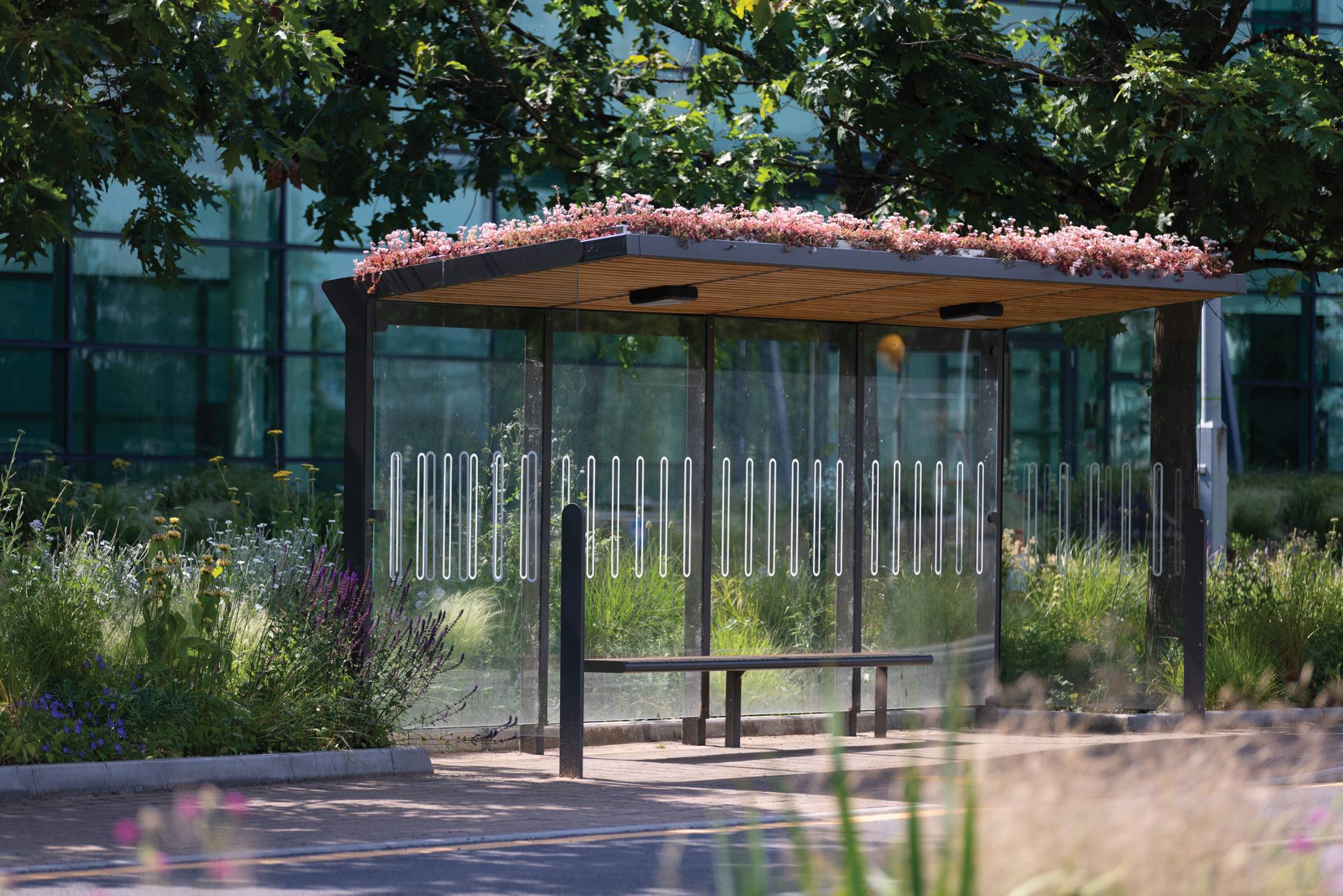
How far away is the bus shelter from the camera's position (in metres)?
11.1

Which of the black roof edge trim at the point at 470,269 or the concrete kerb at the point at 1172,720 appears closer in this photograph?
the black roof edge trim at the point at 470,269

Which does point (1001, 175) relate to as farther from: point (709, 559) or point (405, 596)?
point (405, 596)

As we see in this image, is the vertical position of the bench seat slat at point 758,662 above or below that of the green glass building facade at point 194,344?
below

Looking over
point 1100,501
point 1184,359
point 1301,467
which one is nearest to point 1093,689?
point 1100,501

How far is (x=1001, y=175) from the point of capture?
535 inches

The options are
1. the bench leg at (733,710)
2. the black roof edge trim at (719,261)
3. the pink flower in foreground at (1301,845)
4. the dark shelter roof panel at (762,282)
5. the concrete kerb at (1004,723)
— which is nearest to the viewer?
the pink flower in foreground at (1301,845)

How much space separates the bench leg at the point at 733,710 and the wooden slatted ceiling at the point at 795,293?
242 centimetres

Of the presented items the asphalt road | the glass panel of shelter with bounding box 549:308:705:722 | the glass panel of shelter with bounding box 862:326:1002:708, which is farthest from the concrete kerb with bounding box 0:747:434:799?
the glass panel of shelter with bounding box 862:326:1002:708

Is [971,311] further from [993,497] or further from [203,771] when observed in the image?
[203,771]

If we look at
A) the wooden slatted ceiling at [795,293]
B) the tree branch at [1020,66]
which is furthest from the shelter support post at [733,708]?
the tree branch at [1020,66]

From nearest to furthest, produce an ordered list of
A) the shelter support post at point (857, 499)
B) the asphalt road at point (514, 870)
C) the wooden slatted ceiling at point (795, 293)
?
the asphalt road at point (514, 870) → the wooden slatted ceiling at point (795, 293) → the shelter support post at point (857, 499)

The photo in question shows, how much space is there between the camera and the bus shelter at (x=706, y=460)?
36.3ft

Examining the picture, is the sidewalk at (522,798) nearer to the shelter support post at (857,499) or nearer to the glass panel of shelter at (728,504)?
the glass panel of shelter at (728,504)

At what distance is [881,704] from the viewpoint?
1273 cm
